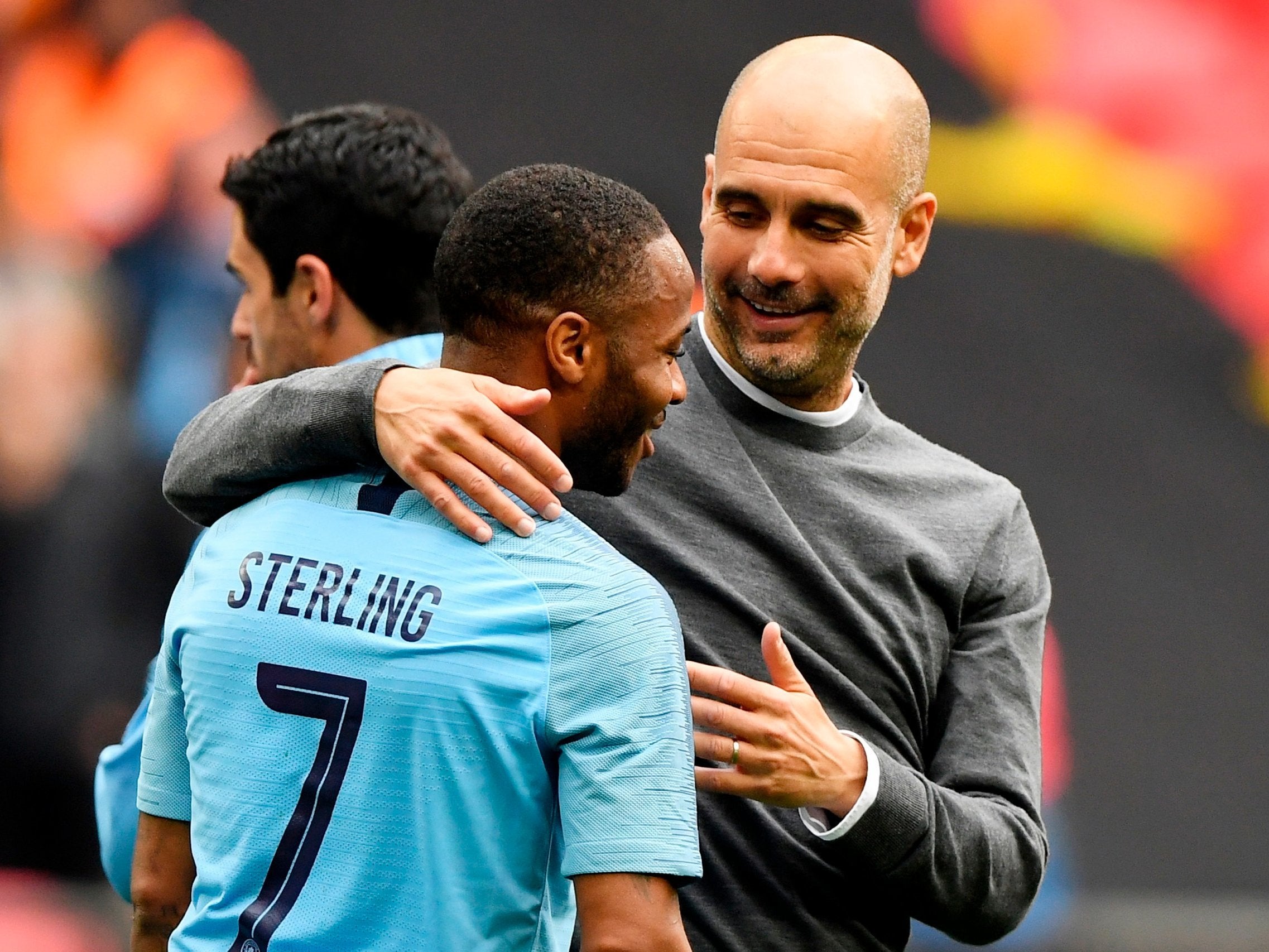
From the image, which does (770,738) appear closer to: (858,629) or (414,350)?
(858,629)

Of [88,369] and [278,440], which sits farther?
[88,369]

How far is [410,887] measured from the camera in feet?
4.90

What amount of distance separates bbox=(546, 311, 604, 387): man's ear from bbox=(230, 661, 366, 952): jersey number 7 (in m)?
0.37

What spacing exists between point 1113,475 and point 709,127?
140 cm

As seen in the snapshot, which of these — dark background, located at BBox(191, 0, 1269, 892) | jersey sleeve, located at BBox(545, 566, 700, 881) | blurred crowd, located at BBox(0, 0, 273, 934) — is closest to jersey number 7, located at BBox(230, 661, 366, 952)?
jersey sleeve, located at BBox(545, 566, 700, 881)

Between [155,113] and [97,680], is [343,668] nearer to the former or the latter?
[97,680]

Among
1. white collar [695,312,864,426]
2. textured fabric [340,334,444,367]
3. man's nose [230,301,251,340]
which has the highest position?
white collar [695,312,864,426]

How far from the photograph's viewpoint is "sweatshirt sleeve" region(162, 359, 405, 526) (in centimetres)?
168

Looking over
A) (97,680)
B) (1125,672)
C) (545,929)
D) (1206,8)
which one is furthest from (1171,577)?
(545,929)

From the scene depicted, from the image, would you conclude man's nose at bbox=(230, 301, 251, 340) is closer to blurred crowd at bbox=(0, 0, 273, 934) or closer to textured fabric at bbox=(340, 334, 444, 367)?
textured fabric at bbox=(340, 334, 444, 367)

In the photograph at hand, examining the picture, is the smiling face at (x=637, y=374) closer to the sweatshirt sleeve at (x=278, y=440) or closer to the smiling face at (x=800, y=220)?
the sweatshirt sleeve at (x=278, y=440)

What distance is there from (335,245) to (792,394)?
0.77 metres

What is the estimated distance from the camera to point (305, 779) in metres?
1.52

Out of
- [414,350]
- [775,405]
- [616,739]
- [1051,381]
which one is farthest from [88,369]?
[616,739]
